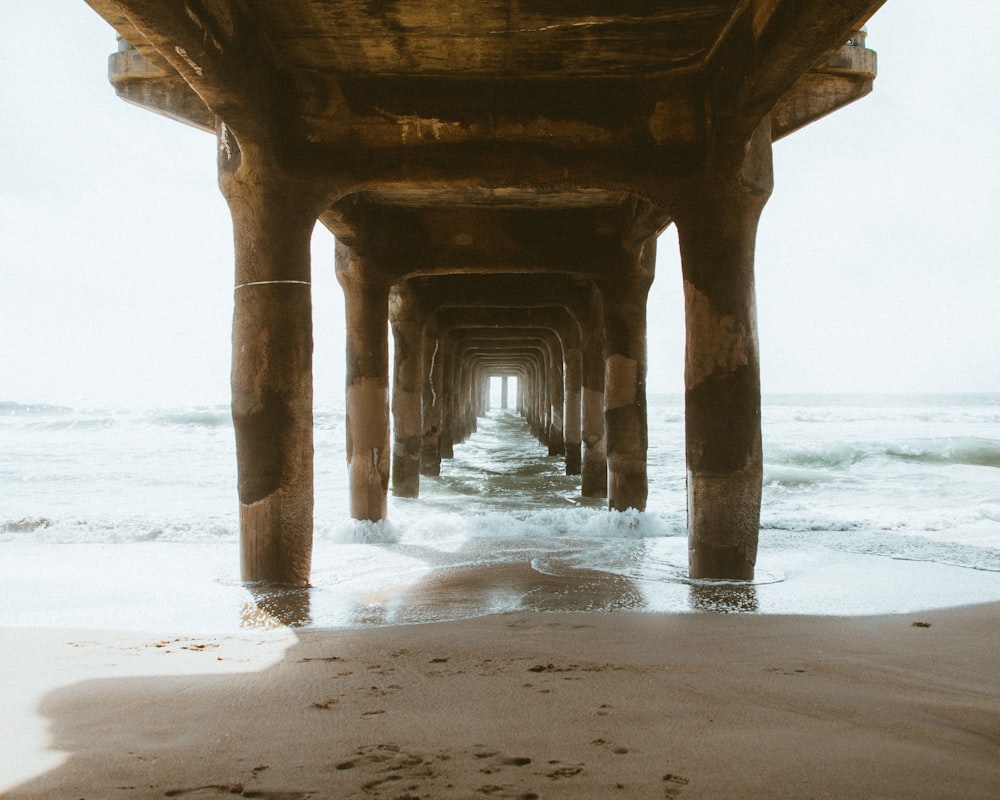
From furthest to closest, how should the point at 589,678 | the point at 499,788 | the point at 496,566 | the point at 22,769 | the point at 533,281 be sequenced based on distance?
1. the point at 533,281
2. the point at 496,566
3. the point at 589,678
4. the point at 22,769
5. the point at 499,788

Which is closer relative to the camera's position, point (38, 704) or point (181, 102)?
point (38, 704)

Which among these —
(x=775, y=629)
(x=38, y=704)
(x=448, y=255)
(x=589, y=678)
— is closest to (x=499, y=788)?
(x=589, y=678)

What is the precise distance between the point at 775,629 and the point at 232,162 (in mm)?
4054

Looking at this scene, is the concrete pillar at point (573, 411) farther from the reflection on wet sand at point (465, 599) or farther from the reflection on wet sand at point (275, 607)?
the reflection on wet sand at point (275, 607)

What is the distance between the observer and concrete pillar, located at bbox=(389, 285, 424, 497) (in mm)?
11047

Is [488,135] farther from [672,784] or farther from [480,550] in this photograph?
[672,784]

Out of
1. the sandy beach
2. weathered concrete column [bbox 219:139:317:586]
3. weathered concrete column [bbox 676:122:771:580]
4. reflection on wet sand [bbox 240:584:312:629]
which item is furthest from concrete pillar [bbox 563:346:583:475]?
the sandy beach

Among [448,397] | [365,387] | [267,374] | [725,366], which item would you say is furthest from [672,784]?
[448,397]

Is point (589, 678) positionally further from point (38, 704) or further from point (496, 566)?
point (496, 566)

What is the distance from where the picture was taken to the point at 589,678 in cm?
284

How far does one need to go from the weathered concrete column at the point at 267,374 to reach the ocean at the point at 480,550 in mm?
314

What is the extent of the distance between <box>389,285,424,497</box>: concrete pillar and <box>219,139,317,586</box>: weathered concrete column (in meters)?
6.04

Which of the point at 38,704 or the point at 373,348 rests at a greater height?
the point at 373,348

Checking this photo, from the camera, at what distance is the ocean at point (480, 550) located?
14.5ft
